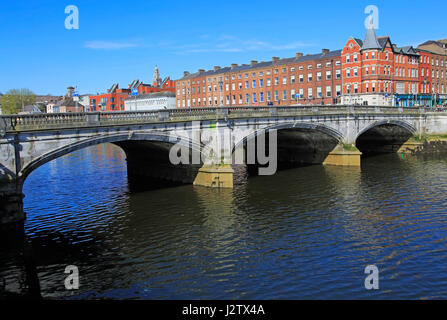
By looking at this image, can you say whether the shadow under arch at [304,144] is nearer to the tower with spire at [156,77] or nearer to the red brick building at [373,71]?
the red brick building at [373,71]

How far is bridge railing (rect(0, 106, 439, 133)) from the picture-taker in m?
21.8

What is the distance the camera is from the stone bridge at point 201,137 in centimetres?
2159

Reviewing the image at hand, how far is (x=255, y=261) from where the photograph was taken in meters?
16.7

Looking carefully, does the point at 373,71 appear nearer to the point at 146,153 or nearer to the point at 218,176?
the point at 146,153

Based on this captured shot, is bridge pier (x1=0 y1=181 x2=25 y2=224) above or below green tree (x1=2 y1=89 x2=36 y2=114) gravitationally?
below

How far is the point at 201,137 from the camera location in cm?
3077

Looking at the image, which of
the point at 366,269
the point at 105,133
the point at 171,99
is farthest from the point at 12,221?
the point at 171,99

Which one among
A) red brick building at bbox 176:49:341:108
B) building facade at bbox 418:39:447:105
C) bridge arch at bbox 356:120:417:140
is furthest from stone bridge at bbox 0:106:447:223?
building facade at bbox 418:39:447:105

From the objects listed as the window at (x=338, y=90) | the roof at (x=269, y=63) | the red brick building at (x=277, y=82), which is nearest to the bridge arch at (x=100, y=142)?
the red brick building at (x=277, y=82)

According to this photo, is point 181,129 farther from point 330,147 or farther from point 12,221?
point 330,147

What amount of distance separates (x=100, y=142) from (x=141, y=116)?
3462mm

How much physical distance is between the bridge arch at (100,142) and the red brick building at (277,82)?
45425 millimetres

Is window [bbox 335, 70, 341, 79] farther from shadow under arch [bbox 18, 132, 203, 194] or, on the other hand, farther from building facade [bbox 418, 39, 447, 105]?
shadow under arch [bbox 18, 132, 203, 194]

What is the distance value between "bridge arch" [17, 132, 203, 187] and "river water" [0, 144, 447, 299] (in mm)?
3164
